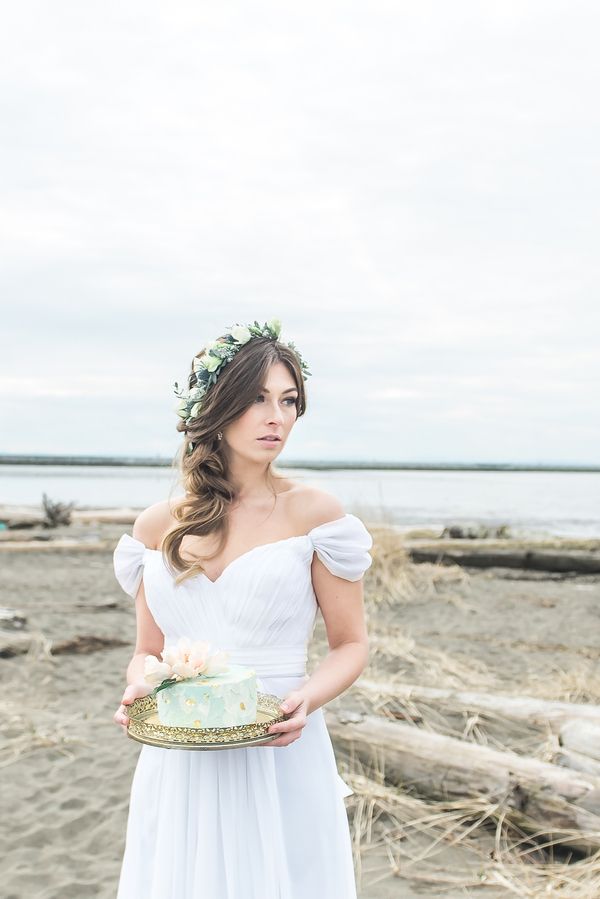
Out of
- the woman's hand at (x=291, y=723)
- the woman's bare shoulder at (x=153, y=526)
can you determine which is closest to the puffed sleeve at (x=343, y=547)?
the woman's hand at (x=291, y=723)

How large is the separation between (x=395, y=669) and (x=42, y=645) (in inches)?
138

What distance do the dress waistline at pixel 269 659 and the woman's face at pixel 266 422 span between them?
0.59m

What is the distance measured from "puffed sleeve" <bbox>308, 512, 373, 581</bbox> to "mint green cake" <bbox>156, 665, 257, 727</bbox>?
1.48 feet

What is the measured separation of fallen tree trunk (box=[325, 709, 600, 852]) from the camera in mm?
4062

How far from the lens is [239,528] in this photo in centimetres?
259

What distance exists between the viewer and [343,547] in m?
2.44

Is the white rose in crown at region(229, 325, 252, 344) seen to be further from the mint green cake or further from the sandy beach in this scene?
the sandy beach

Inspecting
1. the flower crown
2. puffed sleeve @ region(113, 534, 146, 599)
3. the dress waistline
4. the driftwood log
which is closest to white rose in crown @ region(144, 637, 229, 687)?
the dress waistline

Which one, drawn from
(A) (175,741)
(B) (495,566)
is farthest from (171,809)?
(B) (495,566)

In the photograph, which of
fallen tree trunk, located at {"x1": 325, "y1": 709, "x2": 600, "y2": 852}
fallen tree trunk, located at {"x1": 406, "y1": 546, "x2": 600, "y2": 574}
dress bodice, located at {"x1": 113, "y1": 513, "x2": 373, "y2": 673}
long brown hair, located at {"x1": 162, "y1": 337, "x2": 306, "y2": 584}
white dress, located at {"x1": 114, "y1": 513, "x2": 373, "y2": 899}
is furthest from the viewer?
fallen tree trunk, located at {"x1": 406, "y1": 546, "x2": 600, "y2": 574}

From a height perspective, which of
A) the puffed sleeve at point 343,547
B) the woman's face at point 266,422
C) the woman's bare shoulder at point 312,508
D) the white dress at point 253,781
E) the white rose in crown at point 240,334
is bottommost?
the white dress at point 253,781

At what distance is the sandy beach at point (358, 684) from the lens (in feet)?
13.6

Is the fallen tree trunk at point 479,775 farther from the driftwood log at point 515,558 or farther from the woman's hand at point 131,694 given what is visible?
the driftwood log at point 515,558

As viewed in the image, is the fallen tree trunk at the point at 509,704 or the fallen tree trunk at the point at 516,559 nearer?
the fallen tree trunk at the point at 509,704
